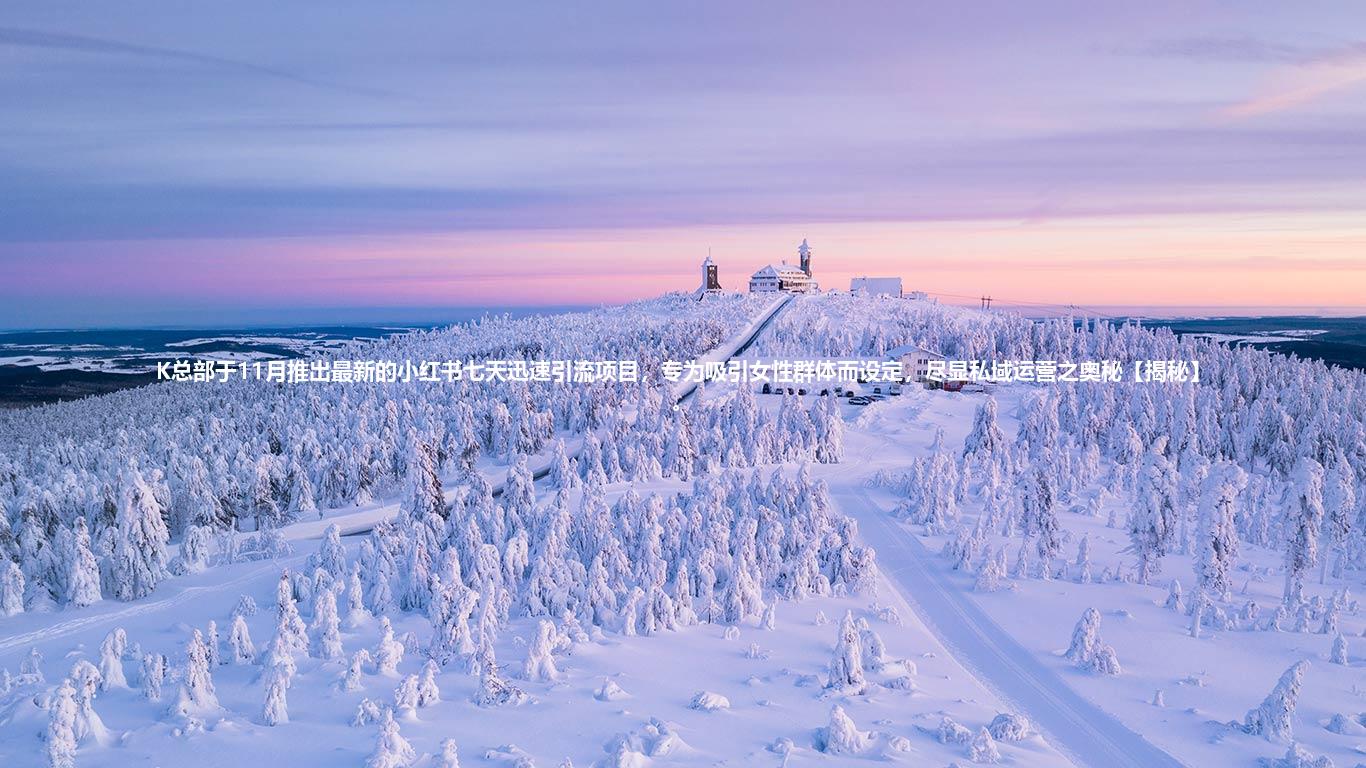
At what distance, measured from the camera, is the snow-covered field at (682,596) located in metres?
26.2

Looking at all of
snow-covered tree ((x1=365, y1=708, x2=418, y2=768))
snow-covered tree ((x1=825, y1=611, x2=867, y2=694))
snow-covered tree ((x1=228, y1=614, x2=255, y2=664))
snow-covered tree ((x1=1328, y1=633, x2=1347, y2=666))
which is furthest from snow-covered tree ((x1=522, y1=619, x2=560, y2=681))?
snow-covered tree ((x1=1328, y1=633, x2=1347, y2=666))

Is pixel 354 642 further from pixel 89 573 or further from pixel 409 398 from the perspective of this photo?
pixel 409 398

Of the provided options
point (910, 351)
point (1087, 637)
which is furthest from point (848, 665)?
point (910, 351)

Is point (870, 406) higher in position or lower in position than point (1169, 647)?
higher

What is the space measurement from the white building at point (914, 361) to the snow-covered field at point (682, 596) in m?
30.6

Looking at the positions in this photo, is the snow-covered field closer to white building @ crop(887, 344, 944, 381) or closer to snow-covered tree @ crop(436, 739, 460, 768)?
snow-covered tree @ crop(436, 739, 460, 768)

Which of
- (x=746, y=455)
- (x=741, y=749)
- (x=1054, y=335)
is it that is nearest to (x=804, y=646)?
(x=741, y=749)

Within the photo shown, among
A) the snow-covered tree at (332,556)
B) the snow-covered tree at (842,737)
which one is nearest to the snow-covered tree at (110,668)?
the snow-covered tree at (332,556)

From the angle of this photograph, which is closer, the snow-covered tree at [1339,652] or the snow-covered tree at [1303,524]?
the snow-covered tree at [1339,652]

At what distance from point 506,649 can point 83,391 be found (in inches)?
8147

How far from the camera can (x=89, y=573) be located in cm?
4159

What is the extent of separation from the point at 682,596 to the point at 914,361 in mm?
82189

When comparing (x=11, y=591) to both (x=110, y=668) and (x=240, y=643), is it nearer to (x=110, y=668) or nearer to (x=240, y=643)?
(x=110, y=668)

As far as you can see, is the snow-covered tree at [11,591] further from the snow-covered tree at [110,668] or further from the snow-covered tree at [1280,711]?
the snow-covered tree at [1280,711]
